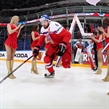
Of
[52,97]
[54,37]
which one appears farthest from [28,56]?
[52,97]

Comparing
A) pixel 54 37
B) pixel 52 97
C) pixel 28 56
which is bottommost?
pixel 28 56

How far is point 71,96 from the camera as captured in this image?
2053 mm

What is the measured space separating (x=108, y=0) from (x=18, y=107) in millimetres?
10943

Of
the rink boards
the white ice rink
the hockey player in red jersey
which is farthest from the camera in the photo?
the rink boards

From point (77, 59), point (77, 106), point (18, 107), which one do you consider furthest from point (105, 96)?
point (77, 59)

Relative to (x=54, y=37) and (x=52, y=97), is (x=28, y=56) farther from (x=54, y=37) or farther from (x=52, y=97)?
(x=52, y=97)

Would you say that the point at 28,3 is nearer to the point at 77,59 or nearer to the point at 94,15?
the point at 94,15

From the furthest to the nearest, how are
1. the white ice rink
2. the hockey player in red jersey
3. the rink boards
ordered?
A: the rink boards < the hockey player in red jersey < the white ice rink

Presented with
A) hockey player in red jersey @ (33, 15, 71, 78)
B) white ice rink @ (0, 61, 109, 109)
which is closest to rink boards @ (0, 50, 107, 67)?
hockey player in red jersey @ (33, 15, 71, 78)

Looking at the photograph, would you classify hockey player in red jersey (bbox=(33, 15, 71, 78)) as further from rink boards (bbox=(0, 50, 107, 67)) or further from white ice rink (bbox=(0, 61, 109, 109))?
rink boards (bbox=(0, 50, 107, 67))

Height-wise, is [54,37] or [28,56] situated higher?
[54,37]

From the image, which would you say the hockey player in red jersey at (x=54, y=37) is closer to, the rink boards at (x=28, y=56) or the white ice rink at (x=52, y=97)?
the white ice rink at (x=52, y=97)

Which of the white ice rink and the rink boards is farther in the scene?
the rink boards

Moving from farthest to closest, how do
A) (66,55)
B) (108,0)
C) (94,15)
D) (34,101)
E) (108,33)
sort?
(108,0) < (94,15) < (66,55) < (108,33) < (34,101)
